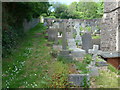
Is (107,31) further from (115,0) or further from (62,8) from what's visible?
(62,8)

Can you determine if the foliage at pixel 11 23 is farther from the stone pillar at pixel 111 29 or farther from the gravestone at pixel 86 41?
the stone pillar at pixel 111 29

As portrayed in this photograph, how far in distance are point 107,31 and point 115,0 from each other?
80.7 inches

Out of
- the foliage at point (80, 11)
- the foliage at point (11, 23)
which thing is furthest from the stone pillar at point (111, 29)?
the foliage at point (80, 11)

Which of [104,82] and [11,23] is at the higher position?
[11,23]

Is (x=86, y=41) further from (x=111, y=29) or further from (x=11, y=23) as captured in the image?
(x=11, y=23)

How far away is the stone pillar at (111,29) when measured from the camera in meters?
8.53

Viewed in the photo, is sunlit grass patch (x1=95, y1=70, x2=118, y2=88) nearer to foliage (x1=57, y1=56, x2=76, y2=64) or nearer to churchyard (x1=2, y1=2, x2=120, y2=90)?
churchyard (x1=2, y1=2, x2=120, y2=90)

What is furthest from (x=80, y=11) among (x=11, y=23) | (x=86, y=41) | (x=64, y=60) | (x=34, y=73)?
(x=34, y=73)

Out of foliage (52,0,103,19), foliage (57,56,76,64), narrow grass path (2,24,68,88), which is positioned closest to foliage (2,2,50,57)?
narrow grass path (2,24,68,88)

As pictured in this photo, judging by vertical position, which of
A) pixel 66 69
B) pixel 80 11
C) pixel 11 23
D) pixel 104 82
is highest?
pixel 80 11

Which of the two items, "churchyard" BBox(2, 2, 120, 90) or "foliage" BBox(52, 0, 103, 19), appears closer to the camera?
"churchyard" BBox(2, 2, 120, 90)

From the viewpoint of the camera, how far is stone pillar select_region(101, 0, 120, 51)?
28.0ft

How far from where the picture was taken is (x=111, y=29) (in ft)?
30.4

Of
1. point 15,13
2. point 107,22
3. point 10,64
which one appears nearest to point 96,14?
point 107,22
